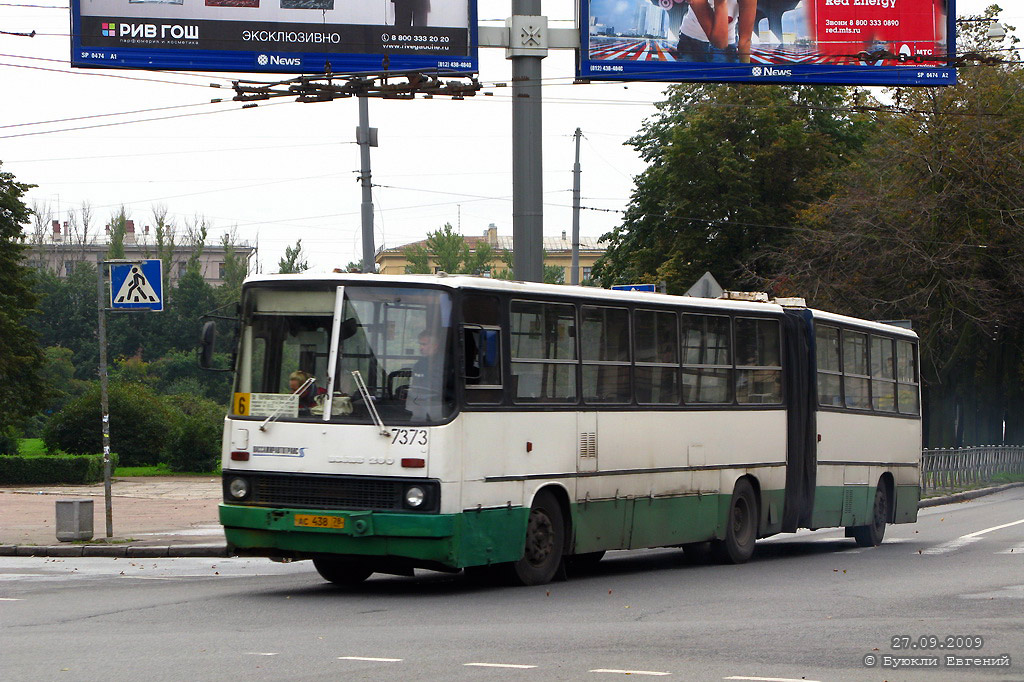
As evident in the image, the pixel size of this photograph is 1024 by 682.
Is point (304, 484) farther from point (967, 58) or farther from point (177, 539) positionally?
point (967, 58)

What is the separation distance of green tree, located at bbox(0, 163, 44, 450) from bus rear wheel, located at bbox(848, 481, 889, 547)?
32.3 m

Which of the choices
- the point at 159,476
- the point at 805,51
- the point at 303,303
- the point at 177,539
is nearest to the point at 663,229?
the point at 159,476

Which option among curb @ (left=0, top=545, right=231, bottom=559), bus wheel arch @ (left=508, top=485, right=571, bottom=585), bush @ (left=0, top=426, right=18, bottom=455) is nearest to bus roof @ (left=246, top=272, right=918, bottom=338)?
bus wheel arch @ (left=508, top=485, right=571, bottom=585)

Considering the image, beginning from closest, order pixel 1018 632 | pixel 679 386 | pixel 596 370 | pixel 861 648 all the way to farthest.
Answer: pixel 861 648
pixel 1018 632
pixel 596 370
pixel 679 386

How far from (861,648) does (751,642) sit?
29.4 inches

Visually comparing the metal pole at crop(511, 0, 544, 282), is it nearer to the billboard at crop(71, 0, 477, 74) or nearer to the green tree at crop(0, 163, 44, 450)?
the billboard at crop(71, 0, 477, 74)

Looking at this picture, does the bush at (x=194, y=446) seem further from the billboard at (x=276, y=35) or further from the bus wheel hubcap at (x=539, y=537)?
the bus wheel hubcap at (x=539, y=537)

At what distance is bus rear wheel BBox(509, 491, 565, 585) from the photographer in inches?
551

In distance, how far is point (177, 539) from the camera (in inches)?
777

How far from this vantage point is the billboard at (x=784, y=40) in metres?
23.2

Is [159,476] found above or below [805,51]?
below

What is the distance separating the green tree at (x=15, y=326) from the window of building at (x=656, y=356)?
34645mm

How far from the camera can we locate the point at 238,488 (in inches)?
533

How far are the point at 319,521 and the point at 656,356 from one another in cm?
488
